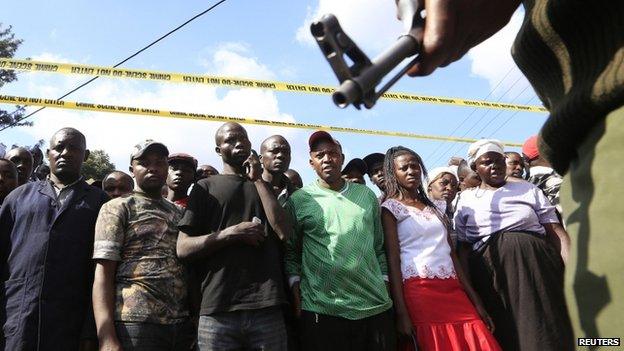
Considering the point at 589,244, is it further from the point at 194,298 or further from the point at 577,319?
the point at 194,298

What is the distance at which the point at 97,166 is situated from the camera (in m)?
21.7

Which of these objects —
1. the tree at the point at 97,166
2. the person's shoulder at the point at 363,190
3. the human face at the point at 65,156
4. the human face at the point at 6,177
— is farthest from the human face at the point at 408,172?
the tree at the point at 97,166

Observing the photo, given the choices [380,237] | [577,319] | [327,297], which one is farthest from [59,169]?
[577,319]

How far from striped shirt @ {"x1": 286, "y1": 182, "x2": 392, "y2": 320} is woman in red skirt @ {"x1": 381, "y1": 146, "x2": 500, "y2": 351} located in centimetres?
13

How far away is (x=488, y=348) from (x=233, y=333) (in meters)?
1.57

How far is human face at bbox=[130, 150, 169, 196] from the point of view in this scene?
3.34m

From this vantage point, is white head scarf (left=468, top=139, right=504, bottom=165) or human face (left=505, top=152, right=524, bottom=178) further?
human face (left=505, top=152, right=524, bottom=178)

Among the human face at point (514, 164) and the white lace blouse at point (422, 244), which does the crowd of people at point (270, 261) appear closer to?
the white lace blouse at point (422, 244)

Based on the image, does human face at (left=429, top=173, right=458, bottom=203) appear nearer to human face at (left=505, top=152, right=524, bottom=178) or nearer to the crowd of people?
human face at (left=505, top=152, right=524, bottom=178)

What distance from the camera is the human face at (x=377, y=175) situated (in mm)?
4844

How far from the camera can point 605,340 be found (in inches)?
26.0

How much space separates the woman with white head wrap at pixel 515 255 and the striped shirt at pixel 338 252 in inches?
32.2

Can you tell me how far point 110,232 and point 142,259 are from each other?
24cm

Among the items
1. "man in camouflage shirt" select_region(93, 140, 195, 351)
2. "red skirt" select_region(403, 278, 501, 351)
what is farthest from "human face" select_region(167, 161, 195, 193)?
"red skirt" select_region(403, 278, 501, 351)
